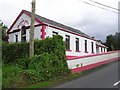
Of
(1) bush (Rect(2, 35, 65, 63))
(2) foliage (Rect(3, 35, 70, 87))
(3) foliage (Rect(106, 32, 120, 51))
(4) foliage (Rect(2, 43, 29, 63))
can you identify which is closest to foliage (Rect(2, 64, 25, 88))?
(2) foliage (Rect(3, 35, 70, 87))

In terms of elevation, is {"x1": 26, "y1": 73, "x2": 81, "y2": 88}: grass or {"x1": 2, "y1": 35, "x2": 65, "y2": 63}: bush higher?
{"x1": 2, "y1": 35, "x2": 65, "y2": 63}: bush

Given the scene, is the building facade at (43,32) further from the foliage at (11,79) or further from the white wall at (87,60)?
the foliage at (11,79)

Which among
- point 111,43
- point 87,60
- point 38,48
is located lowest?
point 87,60

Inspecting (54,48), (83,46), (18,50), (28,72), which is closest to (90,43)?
(83,46)

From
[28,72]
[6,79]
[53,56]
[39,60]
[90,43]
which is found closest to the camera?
[6,79]

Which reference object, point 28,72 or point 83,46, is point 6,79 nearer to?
point 28,72

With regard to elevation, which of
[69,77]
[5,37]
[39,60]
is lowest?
[69,77]

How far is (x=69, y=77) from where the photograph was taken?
16.4 meters

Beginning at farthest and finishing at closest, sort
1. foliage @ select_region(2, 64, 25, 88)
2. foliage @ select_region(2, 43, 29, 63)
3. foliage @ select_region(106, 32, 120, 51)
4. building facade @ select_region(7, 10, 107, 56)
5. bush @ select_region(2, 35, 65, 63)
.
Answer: foliage @ select_region(106, 32, 120, 51)
building facade @ select_region(7, 10, 107, 56)
foliage @ select_region(2, 43, 29, 63)
bush @ select_region(2, 35, 65, 63)
foliage @ select_region(2, 64, 25, 88)

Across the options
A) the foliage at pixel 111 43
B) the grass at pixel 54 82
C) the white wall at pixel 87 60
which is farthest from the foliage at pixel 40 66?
the foliage at pixel 111 43

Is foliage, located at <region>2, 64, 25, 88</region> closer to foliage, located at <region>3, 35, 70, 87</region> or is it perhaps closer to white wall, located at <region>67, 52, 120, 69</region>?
foliage, located at <region>3, 35, 70, 87</region>

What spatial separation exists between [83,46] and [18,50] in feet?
47.4

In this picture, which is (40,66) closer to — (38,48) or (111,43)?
(38,48)

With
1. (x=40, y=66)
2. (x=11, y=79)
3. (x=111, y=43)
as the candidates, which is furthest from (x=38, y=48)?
(x=111, y=43)
